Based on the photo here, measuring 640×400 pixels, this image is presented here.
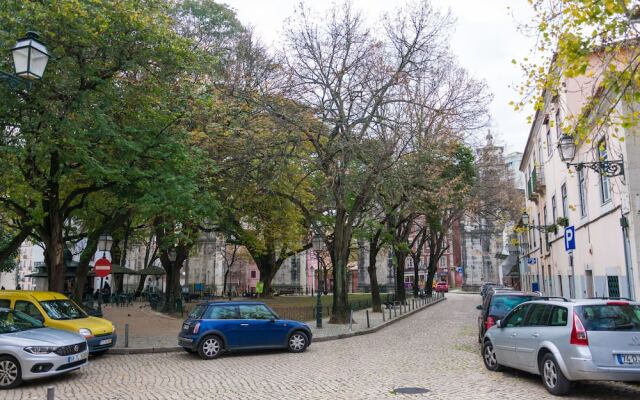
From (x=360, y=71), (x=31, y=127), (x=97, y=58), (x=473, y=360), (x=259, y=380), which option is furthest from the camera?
(x=360, y=71)

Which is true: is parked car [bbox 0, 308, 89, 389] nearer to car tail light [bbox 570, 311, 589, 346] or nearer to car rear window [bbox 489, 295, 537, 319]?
car tail light [bbox 570, 311, 589, 346]

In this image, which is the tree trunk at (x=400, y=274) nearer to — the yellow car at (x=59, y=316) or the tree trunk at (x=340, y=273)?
the tree trunk at (x=340, y=273)

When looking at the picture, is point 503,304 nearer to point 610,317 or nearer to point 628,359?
point 610,317

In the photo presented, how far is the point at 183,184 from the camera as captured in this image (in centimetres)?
1612

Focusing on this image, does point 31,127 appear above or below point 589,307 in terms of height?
above

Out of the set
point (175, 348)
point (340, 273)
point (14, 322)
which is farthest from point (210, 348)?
point (340, 273)

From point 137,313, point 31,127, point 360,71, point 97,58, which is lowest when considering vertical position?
point 137,313

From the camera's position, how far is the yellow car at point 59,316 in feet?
41.4

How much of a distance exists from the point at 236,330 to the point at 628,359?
357 inches

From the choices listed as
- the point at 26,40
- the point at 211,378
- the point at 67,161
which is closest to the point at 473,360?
the point at 211,378

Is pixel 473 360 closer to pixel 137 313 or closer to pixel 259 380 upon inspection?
pixel 259 380

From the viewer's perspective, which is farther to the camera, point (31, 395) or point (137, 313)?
point (137, 313)

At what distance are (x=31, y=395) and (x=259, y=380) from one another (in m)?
4.05

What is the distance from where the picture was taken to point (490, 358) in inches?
430
